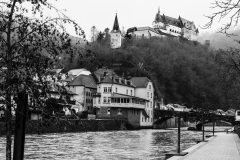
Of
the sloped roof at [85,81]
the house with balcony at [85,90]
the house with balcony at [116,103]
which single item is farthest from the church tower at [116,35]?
the house with balcony at [116,103]

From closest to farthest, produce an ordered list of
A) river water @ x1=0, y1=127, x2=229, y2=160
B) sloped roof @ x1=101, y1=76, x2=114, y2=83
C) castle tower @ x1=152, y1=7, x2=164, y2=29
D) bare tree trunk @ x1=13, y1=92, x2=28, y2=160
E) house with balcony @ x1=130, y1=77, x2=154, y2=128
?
1. bare tree trunk @ x1=13, y1=92, x2=28, y2=160
2. river water @ x1=0, y1=127, x2=229, y2=160
3. sloped roof @ x1=101, y1=76, x2=114, y2=83
4. house with balcony @ x1=130, y1=77, x2=154, y2=128
5. castle tower @ x1=152, y1=7, x2=164, y2=29

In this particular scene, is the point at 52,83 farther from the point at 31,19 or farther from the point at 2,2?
the point at 2,2

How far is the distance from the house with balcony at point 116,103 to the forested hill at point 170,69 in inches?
1097

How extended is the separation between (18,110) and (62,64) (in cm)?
126

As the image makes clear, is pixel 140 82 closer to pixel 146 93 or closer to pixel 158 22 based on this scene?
pixel 146 93

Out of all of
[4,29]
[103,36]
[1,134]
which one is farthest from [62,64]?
[103,36]

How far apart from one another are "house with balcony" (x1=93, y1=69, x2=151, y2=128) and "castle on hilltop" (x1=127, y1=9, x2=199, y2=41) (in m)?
88.6

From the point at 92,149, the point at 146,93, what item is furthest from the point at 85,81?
the point at 92,149

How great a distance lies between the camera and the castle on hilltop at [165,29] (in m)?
171

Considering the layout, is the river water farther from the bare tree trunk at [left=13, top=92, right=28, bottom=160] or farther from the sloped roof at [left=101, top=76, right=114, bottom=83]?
the sloped roof at [left=101, top=76, right=114, bottom=83]

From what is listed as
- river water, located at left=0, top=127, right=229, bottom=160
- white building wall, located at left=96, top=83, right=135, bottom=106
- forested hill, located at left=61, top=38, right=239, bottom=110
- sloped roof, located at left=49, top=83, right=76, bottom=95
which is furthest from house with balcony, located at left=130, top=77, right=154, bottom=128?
sloped roof, located at left=49, top=83, right=76, bottom=95

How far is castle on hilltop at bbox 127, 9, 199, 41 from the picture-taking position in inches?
6747

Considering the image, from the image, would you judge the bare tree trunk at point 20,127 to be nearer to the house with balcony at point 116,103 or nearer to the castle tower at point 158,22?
the house with balcony at point 116,103

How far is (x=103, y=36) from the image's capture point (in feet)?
507
